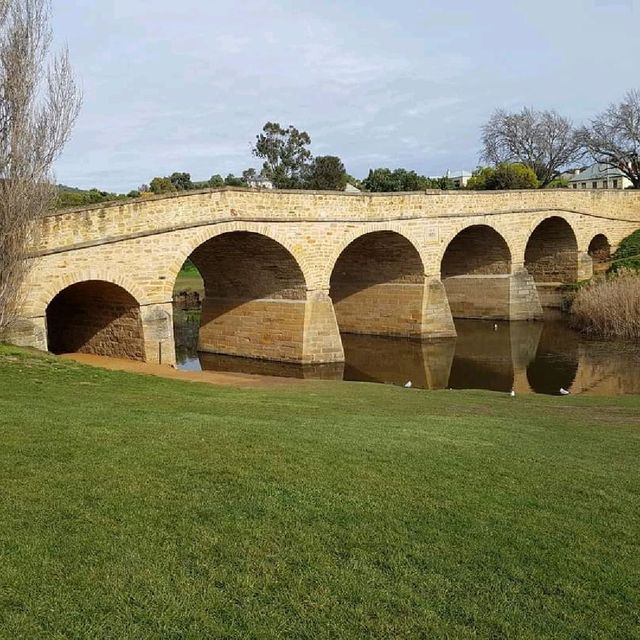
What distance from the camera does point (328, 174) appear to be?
172ft

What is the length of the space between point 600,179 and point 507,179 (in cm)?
2409

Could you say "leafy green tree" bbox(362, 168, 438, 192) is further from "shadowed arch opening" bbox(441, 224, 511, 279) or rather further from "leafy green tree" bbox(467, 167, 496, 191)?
"shadowed arch opening" bbox(441, 224, 511, 279)

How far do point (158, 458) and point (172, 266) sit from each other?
12.1 metres

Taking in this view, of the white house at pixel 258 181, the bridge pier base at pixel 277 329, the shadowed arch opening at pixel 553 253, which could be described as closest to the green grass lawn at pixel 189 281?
the white house at pixel 258 181

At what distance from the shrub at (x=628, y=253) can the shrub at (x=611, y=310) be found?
→ 6128 millimetres

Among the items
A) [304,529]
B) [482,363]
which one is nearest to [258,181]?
[482,363]

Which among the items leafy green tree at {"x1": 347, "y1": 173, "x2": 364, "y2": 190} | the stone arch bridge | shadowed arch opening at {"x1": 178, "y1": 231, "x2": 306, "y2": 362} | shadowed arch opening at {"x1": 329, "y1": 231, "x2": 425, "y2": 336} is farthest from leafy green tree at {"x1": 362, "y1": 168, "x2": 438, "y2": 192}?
shadowed arch opening at {"x1": 178, "y1": 231, "x2": 306, "y2": 362}

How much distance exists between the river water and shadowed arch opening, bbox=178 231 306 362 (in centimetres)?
50

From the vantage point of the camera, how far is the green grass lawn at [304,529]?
3.92 meters

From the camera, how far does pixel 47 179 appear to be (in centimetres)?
1383

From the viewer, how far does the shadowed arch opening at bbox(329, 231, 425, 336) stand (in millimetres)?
25422

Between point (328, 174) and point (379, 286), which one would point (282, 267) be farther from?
point (328, 174)

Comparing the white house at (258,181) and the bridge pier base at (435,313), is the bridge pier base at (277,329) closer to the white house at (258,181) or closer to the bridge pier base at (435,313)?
the bridge pier base at (435,313)

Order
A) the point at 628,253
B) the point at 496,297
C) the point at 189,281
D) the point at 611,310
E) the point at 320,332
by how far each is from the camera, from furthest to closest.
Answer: the point at 189,281 < the point at 628,253 < the point at 496,297 < the point at 611,310 < the point at 320,332
